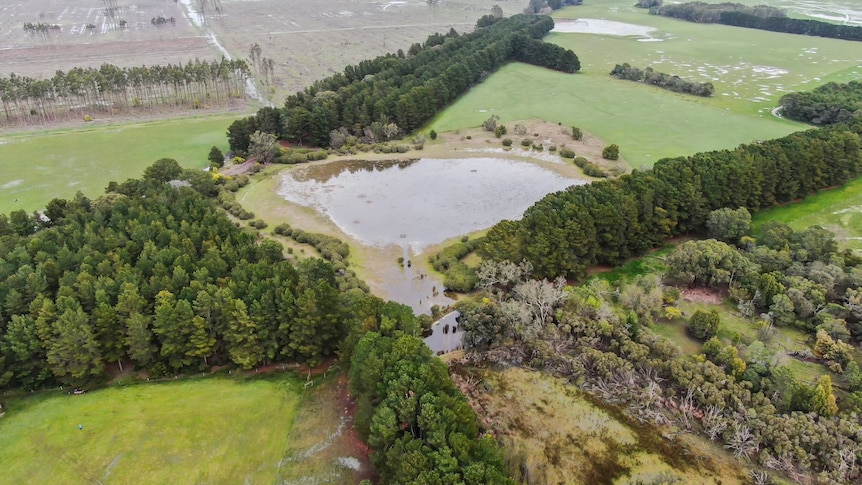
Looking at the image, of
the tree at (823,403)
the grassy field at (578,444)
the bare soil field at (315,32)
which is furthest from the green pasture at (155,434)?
the bare soil field at (315,32)

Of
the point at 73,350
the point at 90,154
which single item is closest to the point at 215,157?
the point at 90,154

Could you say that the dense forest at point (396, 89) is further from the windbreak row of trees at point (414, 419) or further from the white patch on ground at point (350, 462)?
the white patch on ground at point (350, 462)

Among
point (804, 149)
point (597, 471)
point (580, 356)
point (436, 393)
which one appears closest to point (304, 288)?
point (436, 393)

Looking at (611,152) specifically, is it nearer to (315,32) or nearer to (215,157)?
(215,157)

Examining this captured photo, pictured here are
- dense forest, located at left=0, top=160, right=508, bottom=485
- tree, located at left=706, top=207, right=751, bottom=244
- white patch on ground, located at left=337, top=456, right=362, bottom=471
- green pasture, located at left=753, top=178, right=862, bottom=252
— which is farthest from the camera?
green pasture, located at left=753, top=178, right=862, bottom=252

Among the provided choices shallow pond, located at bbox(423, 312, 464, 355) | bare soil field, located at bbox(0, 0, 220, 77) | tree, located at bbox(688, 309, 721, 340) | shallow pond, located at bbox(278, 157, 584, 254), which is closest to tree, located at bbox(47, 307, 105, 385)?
shallow pond, located at bbox(423, 312, 464, 355)

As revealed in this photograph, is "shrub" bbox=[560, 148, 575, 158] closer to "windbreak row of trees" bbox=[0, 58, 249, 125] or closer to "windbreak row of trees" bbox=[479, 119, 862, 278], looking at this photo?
"windbreak row of trees" bbox=[479, 119, 862, 278]
